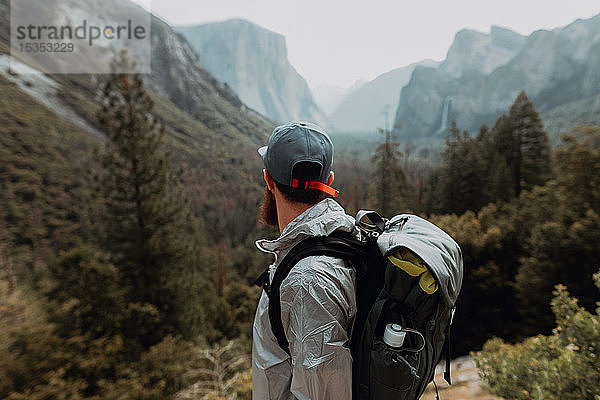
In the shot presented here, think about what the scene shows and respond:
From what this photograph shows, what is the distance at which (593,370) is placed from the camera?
7.06 ft

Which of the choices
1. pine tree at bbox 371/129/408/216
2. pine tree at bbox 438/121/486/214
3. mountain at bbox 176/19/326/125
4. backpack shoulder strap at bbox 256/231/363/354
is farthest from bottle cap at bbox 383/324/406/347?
mountain at bbox 176/19/326/125

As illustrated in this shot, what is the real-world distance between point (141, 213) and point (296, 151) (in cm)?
954

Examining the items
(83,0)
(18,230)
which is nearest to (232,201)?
(18,230)

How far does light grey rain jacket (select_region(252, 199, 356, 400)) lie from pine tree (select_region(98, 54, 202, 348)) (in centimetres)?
895

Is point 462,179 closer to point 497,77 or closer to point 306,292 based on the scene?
point 306,292

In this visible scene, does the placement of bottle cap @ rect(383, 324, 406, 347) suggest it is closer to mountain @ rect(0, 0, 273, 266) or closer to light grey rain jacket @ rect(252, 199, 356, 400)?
light grey rain jacket @ rect(252, 199, 356, 400)

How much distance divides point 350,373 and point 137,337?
31.1 feet

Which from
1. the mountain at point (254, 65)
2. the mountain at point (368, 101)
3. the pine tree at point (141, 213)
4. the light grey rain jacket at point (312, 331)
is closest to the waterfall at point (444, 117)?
the mountain at point (368, 101)

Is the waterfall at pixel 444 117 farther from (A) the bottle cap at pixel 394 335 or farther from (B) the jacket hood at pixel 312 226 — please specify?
(A) the bottle cap at pixel 394 335

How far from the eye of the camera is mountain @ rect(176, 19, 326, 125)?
61656 mm

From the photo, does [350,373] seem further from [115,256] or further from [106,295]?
[115,256]

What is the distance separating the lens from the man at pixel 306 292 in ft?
3.34

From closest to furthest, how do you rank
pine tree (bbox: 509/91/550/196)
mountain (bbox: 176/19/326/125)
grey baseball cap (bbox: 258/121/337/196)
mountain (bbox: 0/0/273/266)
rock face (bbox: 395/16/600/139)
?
grey baseball cap (bbox: 258/121/337/196)
pine tree (bbox: 509/91/550/196)
mountain (bbox: 0/0/273/266)
rock face (bbox: 395/16/600/139)
mountain (bbox: 176/19/326/125)

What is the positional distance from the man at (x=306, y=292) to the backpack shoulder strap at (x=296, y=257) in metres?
0.03
